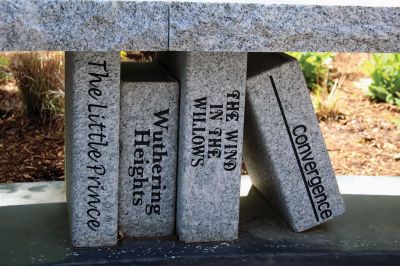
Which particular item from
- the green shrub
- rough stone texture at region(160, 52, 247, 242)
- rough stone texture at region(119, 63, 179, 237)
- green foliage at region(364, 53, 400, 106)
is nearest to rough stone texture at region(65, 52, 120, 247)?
rough stone texture at region(119, 63, 179, 237)

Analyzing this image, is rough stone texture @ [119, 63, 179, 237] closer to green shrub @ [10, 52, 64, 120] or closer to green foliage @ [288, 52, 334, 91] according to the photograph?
green shrub @ [10, 52, 64, 120]

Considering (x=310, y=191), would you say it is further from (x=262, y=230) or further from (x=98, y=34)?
(x=98, y=34)

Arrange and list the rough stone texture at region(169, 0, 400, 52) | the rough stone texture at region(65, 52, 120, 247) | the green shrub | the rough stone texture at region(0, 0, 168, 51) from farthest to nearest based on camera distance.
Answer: the green shrub → the rough stone texture at region(65, 52, 120, 247) → the rough stone texture at region(169, 0, 400, 52) → the rough stone texture at region(0, 0, 168, 51)

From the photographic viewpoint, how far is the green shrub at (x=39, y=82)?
5.25m

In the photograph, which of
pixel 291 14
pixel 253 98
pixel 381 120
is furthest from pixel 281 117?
pixel 381 120

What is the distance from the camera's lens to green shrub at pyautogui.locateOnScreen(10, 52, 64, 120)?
17.2ft

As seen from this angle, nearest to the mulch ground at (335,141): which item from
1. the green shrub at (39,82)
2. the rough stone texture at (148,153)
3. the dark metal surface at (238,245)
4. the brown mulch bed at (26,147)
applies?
the brown mulch bed at (26,147)

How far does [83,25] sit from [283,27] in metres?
0.74

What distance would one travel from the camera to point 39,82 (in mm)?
5285

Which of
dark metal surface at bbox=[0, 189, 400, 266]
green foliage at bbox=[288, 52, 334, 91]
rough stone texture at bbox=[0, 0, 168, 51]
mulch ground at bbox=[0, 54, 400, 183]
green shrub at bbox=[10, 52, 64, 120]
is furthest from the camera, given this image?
green foliage at bbox=[288, 52, 334, 91]

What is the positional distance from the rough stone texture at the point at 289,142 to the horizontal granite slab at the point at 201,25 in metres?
0.46

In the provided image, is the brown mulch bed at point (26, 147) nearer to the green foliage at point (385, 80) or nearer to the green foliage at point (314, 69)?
the green foliage at point (314, 69)

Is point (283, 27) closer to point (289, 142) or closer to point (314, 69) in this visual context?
point (289, 142)

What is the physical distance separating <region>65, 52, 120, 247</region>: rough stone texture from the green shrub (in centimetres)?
195
